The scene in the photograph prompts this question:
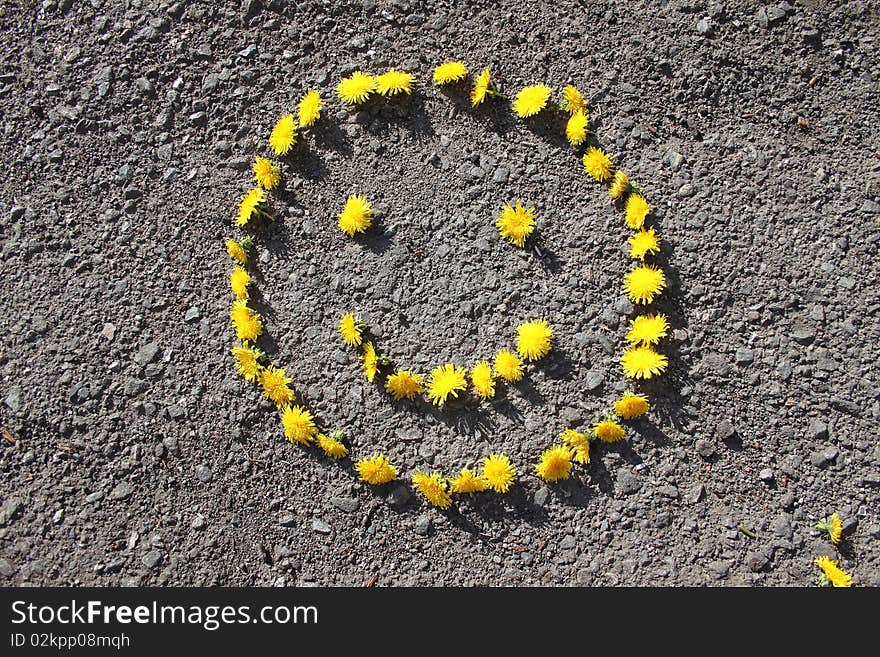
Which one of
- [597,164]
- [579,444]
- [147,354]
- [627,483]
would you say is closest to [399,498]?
[579,444]

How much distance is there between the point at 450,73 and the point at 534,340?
1.78 meters

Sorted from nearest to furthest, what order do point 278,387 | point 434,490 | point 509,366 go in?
point 434,490, point 509,366, point 278,387

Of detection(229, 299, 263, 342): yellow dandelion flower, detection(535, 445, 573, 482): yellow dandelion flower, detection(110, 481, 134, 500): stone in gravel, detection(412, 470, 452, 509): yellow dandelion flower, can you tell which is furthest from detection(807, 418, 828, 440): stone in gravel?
detection(110, 481, 134, 500): stone in gravel

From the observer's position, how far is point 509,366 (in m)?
4.46

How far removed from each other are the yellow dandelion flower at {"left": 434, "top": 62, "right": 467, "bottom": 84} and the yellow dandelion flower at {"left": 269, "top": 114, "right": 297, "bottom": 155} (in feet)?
3.21

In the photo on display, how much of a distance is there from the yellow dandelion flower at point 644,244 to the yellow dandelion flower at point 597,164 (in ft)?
1.36

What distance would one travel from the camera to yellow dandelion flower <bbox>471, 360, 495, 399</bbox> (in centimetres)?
447

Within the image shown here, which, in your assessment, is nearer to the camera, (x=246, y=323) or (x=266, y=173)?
(x=246, y=323)

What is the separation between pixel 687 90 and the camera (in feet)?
15.2

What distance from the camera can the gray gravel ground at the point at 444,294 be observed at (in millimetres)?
4320

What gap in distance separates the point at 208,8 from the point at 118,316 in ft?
7.10

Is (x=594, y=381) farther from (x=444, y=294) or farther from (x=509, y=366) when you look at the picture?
(x=444, y=294)

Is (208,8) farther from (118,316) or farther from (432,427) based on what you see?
(432,427)

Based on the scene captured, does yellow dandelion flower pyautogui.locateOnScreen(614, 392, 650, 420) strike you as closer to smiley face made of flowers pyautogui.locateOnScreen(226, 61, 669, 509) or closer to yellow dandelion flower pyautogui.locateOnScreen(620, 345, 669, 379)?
smiley face made of flowers pyautogui.locateOnScreen(226, 61, 669, 509)
